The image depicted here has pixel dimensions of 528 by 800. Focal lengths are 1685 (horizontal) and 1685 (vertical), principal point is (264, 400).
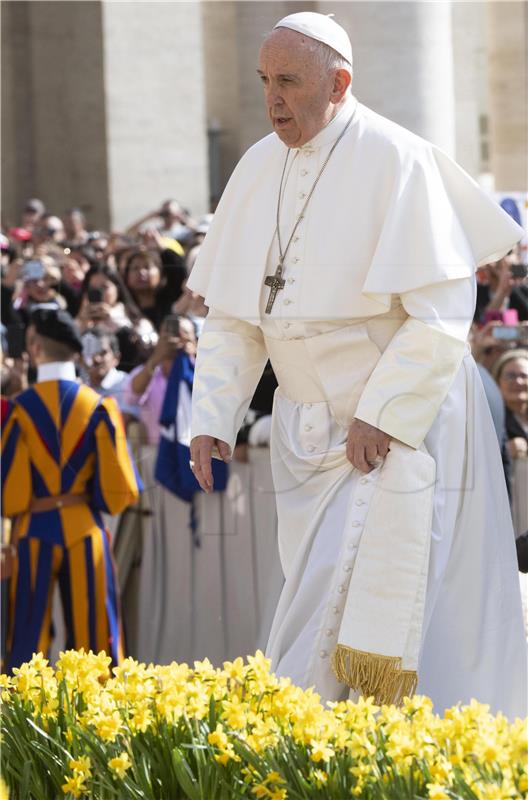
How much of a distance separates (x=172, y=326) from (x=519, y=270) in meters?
1.40

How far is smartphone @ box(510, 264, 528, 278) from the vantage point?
21.2ft

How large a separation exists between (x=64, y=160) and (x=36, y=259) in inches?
315

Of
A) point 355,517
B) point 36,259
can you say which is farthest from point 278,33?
point 36,259

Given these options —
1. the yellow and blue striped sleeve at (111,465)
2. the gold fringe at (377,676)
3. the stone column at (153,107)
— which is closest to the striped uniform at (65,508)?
the yellow and blue striped sleeve at (111,465)

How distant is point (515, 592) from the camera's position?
167 inches

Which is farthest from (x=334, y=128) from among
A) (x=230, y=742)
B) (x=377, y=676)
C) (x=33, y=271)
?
(x=33, y=271)

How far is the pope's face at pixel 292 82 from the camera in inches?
161

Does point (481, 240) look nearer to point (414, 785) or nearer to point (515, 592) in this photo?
point (515, 592)

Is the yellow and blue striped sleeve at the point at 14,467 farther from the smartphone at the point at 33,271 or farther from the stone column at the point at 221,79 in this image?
the stone column at the point at 221,79

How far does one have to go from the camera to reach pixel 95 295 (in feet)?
27.6

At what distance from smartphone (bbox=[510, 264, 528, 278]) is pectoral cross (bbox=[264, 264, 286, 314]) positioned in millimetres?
2256

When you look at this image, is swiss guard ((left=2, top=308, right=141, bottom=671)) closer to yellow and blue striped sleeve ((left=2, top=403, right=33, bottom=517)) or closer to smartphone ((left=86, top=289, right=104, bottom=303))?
yellow and blue striped sleeve ((left=2, top=403, right=33, bottom=517))

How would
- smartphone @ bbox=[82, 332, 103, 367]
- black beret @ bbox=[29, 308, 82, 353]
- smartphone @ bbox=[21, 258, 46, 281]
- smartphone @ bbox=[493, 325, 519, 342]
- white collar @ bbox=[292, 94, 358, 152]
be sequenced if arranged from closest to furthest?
white collar @ bbox=[292, 94, 358, 152], black beret @ bbox=[29, 308, 82, 353], smartphone @ bbox=[493, 325, 519, 342], smartphone @ bbox=[82, 332, 103, 367], smartphone @ bbox=[21, 258, 46, 281]

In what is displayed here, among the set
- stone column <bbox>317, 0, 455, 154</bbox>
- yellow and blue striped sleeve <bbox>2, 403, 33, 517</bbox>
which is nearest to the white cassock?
stone column <bbox>317, 0, 455, 154</bbox>
